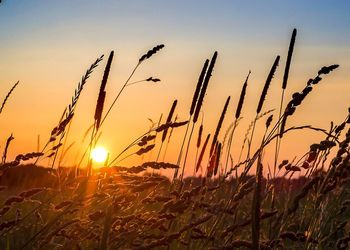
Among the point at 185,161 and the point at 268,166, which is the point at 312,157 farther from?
the point at 185,161

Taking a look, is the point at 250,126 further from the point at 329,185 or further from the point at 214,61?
the point at 329,185

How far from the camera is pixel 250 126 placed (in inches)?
157

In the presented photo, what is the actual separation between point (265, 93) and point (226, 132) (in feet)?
1.27

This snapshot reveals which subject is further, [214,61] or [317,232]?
[214,61]

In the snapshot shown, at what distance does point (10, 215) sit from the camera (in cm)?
477

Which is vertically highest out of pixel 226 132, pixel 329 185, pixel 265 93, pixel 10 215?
pixel 265 93

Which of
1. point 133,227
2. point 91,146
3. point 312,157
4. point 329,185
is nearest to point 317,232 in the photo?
point 329,185

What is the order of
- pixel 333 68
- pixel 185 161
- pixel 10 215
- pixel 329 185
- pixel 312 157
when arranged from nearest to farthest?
pixel 333 68 < pixel 329 185 < pixel 312 157 < pixel 185 161 < pixel 10 215

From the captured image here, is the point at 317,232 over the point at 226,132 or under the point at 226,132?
under

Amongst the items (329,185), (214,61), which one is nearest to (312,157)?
(329,185)

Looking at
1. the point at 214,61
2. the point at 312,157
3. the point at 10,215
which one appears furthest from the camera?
the point at 10,215

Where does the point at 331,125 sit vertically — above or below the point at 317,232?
above

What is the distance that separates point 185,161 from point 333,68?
6.20 ft

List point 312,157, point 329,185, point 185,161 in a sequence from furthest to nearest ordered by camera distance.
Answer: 1. point 185,161
2. point 312,157
3. point 329,185
